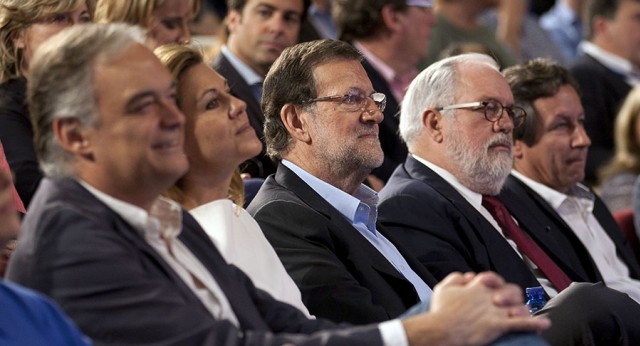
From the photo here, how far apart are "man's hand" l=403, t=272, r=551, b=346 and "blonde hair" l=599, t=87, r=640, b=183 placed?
338 cm

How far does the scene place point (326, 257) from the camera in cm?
326

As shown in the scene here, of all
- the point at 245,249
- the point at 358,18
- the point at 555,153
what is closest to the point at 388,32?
the point at 358,18

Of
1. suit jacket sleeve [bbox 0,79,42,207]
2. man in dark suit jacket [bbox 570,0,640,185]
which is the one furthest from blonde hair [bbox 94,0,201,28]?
man in dark suit jacket [bbox 570,0,640,185]

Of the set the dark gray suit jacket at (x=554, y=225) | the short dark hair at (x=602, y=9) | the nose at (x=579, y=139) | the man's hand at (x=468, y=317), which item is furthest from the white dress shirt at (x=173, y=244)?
the short dark hair at (x=602, y=9)

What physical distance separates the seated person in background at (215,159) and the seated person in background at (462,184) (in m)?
0.99

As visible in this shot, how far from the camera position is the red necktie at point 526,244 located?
4.15 m

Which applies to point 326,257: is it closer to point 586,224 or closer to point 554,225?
point 554,225

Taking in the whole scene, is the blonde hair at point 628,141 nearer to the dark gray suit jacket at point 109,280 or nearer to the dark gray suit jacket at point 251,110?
the dark gray suit jacket at point 251,110

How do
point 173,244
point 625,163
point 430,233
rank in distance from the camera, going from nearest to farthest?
point 173,244 → point 430,233 → point 625,163

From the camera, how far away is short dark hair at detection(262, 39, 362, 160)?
145 inches

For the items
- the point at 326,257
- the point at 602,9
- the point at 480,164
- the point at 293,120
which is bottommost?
the point at 602,9

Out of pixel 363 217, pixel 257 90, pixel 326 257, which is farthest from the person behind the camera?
pixel 257 90

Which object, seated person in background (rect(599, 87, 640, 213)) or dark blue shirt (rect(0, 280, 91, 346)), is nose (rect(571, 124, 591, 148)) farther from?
dark blue shirt (rect(0, 280, 91, 346))

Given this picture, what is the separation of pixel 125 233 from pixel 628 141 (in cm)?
387
